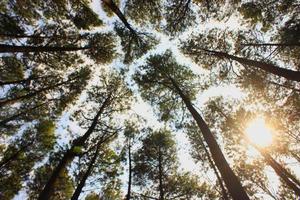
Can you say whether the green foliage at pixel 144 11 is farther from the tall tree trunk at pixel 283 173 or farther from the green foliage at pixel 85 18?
the tall tree trunk at pixel 283 173

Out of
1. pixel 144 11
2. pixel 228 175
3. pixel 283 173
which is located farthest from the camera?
pixel 283 173

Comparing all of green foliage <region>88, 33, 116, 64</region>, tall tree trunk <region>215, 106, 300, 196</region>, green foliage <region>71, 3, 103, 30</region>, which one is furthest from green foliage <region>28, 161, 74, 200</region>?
tall tree trunk <region>215, 106, 300, 196</region>

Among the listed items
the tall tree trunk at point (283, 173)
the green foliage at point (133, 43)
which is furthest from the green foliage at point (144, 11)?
the tall tree trunk at point (283, 173)

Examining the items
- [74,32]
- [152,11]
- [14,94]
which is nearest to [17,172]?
[14,94]

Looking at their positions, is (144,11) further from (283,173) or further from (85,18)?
(283,173)

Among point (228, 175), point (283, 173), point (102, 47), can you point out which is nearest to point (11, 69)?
point (102, 47)

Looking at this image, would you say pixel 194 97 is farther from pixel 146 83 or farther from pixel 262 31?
pixel 262 31

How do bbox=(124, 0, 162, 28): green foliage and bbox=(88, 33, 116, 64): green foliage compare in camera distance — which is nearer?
bbox=(124, 0, 162, 28): green foliage

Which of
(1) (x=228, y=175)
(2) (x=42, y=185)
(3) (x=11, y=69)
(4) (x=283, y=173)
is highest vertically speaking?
(3) (x=11, y=69)

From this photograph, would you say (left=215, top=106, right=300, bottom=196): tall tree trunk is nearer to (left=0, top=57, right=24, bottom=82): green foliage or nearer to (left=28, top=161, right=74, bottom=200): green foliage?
(left=28, top=161, right=74, bottom=200): green foliage

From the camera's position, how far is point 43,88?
47.0 feet

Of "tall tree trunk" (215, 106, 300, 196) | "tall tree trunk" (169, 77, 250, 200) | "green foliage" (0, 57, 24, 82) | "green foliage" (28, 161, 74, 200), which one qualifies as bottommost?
"tall tree trunk" (169, 77, 250, 200)

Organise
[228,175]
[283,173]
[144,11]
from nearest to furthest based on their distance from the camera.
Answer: [228,175] < [144,11] < [283,173]

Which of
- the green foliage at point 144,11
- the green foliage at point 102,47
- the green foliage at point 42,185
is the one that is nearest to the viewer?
→ the green foliage at point 144,11
